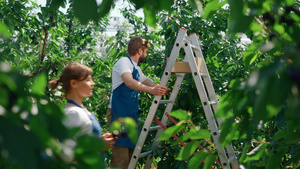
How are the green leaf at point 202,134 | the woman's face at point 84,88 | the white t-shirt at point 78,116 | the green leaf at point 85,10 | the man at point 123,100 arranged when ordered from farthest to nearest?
the man at point 123,100 → the woman's face at point 84,88 → the white t-shirt at point 78,116 → the green leaf at point 202,134 → the green leaf at point 85,10

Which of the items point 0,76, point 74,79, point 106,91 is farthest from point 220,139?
point 106,91

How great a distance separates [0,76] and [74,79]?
5.19 ft

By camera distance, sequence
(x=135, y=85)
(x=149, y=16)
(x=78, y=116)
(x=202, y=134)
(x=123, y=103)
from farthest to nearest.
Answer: (x=123, y=103)
(x=135, y=85)
(x=78, y=116)
(x=202, y=134)
(x=149, y=16)

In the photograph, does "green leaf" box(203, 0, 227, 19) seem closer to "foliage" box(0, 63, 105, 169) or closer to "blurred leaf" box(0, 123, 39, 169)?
"foliage" box(0, 63, 105, 169)

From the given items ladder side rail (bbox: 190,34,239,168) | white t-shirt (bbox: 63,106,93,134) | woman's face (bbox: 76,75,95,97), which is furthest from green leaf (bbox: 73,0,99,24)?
ladder side rail (bbox: 190,34,239,168)

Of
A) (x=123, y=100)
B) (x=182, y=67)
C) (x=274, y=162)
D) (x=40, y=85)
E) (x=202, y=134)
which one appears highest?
(x=182, y=67)

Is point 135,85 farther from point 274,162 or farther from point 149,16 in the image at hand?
point 149,16

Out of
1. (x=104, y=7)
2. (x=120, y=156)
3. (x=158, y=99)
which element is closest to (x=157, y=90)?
(x=158, y=99)

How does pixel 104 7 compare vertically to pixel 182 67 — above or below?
below

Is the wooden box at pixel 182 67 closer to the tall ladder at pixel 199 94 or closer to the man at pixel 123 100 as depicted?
the tall ladder at pixel 199 94

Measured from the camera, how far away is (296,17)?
3.75ft

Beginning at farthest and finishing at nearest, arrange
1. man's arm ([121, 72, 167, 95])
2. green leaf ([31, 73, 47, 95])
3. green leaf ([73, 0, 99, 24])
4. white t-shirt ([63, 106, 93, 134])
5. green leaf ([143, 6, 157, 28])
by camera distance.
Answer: man's arm ([121, 72, 167, 95]) < white t-shirt ([63, 106, 93, 134]) < green leaf ([143, 6, 157, 28]) < green leaf ([73, 0, 99, 24]) < green leaf ([31, 73, 47, 95])

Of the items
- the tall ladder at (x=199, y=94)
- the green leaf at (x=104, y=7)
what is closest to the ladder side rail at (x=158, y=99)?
the tall ladder at (x=199, y=94)

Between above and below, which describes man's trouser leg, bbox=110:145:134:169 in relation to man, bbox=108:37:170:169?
below
